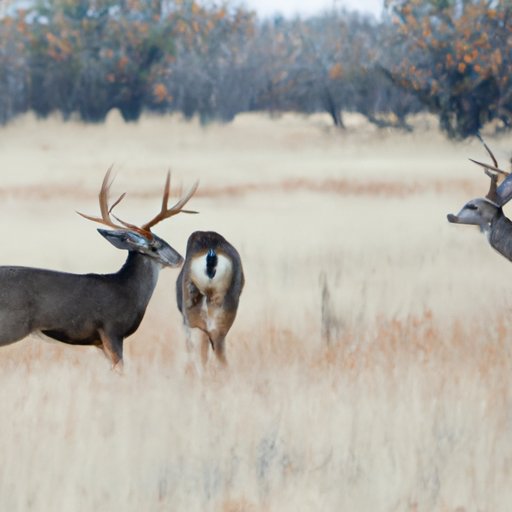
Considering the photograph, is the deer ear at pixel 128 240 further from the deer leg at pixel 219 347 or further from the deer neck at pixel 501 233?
the deer neck at pixel 501 233

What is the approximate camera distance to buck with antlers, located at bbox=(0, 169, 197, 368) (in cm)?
651

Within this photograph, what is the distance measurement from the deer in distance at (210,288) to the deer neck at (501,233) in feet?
7.70

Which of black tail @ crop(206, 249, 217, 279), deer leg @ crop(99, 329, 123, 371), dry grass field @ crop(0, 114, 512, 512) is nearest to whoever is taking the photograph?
dry grass field @ crop(0, 114, 512, 512)

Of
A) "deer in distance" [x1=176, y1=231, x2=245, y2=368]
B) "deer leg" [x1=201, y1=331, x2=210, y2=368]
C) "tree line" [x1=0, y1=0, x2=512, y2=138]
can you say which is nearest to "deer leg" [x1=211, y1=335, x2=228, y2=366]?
"deer in distance" [x1=176, y1=231, x2=245, y2=368]

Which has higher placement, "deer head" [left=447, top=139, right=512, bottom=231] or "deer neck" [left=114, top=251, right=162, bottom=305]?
"deer head" [left=447, top=139, right=512, bottom=231]

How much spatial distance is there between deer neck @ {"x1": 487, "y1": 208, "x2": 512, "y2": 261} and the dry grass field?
47 cm

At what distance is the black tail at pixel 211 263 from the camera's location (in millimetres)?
7152

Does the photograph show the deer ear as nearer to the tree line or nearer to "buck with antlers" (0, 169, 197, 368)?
"buck with antlers" (0, 169, 197, 368)

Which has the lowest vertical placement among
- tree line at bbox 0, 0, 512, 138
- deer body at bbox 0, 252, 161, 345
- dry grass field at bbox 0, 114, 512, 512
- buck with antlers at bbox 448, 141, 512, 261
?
dry grass field at bbox 0, 114, 512, 512

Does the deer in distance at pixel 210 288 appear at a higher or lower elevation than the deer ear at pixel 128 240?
lower

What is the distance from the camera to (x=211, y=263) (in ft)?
23.5

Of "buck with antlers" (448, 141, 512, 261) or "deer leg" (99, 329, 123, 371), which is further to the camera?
"buck with antlers" (448, 141, 512, 261)

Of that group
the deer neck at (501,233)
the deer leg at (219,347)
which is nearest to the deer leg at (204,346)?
the deer leg at (219,347)

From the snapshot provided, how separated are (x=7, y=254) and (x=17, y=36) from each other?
31.9 meters
